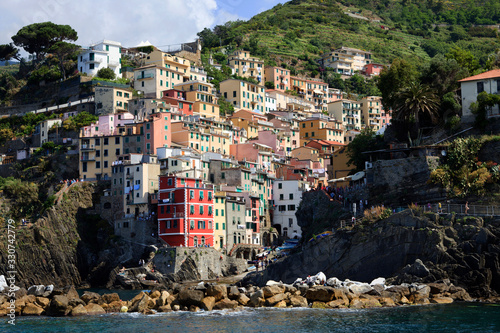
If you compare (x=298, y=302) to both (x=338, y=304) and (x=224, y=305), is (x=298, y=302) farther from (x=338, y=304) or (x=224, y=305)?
(x=224, y=305)

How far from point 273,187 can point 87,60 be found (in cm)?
4059

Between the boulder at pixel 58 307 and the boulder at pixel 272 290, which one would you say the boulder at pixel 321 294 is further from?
the boulder at pixel 58 307

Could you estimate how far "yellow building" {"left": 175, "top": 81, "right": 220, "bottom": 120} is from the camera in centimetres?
11019

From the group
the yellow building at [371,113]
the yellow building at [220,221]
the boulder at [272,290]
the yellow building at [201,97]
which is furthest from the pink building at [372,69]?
the boulder at [272,290]

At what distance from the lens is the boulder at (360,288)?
5370cm

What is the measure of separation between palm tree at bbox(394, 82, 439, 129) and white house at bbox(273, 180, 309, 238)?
28.0 m

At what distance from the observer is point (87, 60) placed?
A: 11844 cm

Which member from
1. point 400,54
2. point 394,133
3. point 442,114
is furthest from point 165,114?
point 400,54

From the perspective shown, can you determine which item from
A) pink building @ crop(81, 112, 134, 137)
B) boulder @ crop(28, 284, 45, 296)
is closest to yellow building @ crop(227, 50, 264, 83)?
pink building @ crop(81, 112, 134, 137)

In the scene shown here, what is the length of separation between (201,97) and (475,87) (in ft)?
171

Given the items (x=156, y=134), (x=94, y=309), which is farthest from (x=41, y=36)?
(x=94, y=309)

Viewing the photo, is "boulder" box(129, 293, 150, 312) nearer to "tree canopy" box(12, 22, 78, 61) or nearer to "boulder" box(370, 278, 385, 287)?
"boulder" box(370, 278, 385, 287)

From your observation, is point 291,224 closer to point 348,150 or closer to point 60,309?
point 348,150

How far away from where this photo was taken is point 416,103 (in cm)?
7069
